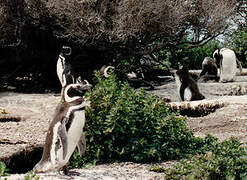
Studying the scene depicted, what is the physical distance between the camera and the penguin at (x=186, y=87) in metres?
8.52

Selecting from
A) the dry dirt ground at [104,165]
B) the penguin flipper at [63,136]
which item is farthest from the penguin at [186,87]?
the penguin flipper at [63,136]

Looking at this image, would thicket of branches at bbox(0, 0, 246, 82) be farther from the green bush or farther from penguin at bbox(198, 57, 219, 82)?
the green bush

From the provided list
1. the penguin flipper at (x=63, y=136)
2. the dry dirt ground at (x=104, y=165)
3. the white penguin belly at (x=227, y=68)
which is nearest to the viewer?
the penguin flipper at (x=63, y=136)

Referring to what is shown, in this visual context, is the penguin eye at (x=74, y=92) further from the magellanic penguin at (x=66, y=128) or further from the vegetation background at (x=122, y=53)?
the vegetation background at (x=122, y=53)

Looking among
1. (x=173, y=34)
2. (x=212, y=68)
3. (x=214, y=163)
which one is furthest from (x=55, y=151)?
(x=212, y=68)

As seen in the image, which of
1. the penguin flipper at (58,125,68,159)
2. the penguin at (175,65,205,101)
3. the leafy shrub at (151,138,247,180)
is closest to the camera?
the penguin flipper at (58,125,68,159)

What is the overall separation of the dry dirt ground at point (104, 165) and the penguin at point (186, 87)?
0.34 metres

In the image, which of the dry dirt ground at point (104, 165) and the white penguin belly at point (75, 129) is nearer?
the white penguin belly at point (75, 129)

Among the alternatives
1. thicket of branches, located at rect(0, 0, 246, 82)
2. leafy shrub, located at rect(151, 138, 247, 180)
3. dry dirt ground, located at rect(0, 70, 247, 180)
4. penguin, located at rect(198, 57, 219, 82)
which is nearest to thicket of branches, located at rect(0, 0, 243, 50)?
thicket of branches, located at rect(0, 0, 246, 82)

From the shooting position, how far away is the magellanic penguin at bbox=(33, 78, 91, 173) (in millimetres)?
3662

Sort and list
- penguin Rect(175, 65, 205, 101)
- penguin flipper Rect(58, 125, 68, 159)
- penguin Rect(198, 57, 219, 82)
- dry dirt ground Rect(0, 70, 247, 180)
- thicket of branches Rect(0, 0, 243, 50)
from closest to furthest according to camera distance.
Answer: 1. penguin flipper Rect(58, 125, 68, 159)
2. dry dirt ground Rect(0, 70, 247, 180)
3. penguin Rect(175, 65, 205, 101)
4. thicket of branches Rect(0, 0, 243, 50)
5. penguin Rect(198, 57, 219, 82)

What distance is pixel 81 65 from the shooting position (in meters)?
11.5

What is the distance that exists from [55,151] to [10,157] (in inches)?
59.3

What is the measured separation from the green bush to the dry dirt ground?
0.19m
